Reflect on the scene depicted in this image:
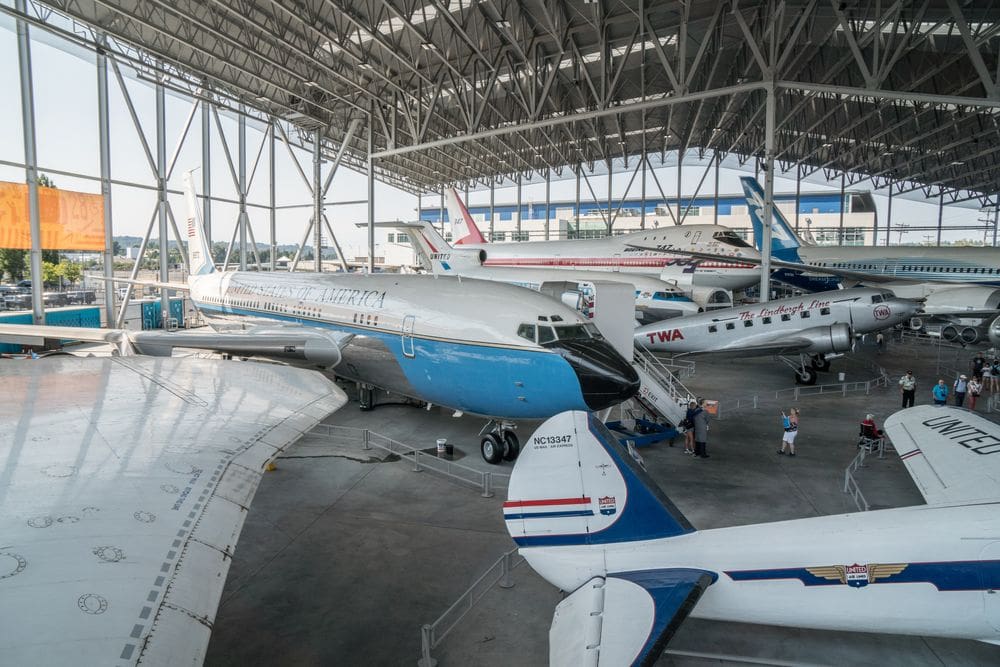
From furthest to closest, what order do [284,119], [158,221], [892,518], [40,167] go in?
[284,119] → [158,221] → [40,167] → [892,518]

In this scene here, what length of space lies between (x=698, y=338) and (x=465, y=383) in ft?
40.5

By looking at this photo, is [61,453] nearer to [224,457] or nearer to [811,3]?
[224,457]

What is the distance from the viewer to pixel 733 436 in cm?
1409

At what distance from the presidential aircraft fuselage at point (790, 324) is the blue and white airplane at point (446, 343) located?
10.8 m

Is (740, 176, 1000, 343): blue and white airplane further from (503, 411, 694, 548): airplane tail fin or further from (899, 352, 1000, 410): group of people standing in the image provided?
(503, 411, 694, 548): airplane tail fin

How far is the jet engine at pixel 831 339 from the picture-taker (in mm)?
18734

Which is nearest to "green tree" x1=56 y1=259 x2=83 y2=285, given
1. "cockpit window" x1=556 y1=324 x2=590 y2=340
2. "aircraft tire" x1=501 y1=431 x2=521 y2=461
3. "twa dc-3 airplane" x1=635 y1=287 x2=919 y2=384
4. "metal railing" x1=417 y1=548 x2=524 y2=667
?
"twa dc-3 airplane" x1=635 y1=287 x2=919 y2=384

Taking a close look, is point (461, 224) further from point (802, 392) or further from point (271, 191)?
point (802, 392)

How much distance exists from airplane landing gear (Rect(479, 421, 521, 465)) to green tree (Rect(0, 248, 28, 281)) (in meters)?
47.4

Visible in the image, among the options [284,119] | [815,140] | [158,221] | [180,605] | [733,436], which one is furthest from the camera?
[815,140]

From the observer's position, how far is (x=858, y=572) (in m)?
5.23

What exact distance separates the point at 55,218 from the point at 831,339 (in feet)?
92.3

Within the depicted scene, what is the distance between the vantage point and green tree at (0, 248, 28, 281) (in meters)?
42.1

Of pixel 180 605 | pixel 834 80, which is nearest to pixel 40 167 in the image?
pixel 180 605
